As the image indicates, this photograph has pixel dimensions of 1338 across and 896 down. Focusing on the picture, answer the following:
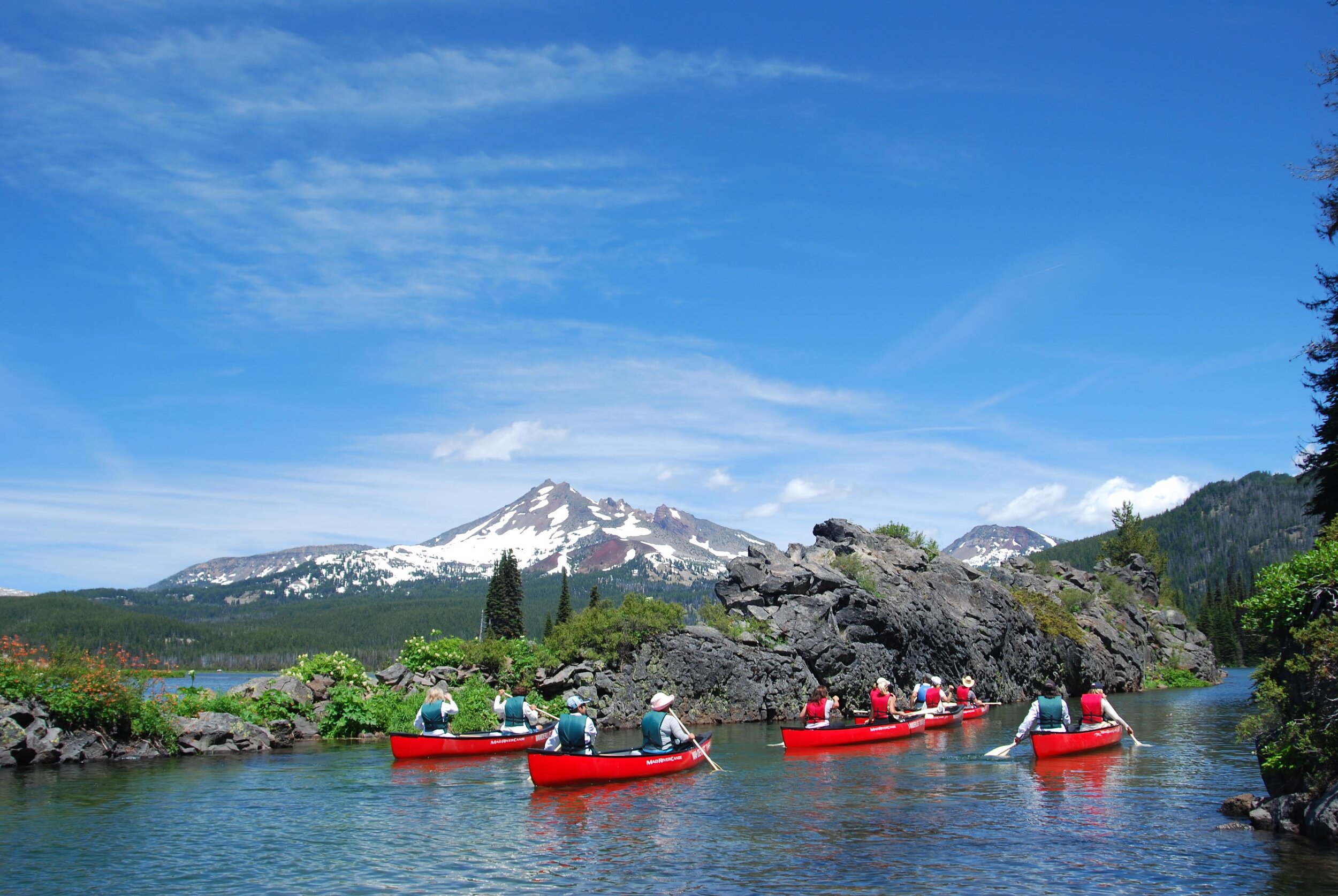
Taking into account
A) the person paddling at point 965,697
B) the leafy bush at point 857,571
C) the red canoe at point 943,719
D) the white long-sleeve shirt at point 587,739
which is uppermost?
the leafy bush at point 857,571

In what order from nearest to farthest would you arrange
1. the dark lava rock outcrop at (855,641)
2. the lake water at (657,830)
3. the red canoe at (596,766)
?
1. the lake water at (657,830)
2. the red canoe at (596,766)
3. the dark lava rock outcrop at (855,641)

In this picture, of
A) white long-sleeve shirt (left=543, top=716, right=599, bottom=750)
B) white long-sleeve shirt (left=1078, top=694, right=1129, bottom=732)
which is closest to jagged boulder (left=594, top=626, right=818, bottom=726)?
white long-sleeve shirt (left=1078, top=694, right=1129, bottom=732)

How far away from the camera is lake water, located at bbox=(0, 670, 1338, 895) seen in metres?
17.3

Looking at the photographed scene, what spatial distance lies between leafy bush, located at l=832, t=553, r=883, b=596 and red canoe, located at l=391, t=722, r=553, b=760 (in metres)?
30.6

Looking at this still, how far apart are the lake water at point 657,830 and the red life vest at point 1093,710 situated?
1.55m

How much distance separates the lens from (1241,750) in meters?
36.4

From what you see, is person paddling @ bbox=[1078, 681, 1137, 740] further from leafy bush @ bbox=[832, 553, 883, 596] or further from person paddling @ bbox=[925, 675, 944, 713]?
leafy bush @ bbox=[832, 553, 883, 596]

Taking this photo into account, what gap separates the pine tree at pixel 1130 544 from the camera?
5399 inches

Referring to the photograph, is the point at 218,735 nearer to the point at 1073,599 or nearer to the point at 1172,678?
the point at 1073,599

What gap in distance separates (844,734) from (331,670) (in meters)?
26.2

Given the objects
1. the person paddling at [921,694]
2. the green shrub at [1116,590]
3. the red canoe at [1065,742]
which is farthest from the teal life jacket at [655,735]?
the green shrub at [1116,590]

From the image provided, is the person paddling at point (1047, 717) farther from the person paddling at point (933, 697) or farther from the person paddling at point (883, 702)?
the person paddling at point (933, 697)

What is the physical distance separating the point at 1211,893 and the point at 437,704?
2833 cm

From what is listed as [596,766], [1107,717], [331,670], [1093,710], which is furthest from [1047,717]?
[331,670]
